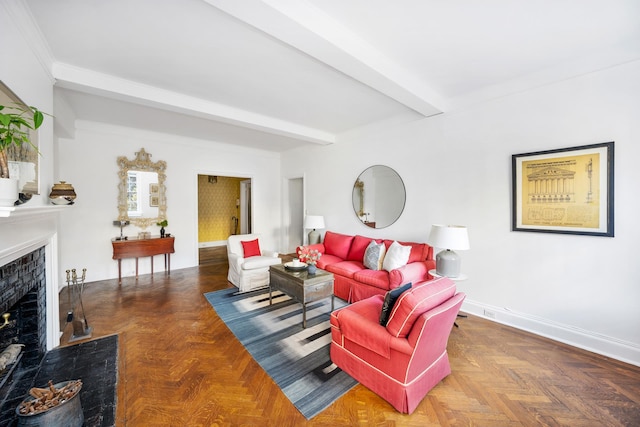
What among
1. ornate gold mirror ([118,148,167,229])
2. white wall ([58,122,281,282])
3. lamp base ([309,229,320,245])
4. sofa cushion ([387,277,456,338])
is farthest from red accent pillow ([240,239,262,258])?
sofa cushion ([387,277,456,338])

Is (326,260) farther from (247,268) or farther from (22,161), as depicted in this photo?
(22,161)

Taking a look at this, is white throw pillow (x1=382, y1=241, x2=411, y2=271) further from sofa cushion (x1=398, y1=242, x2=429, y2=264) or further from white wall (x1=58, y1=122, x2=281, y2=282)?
white wall (x1=58, y1=122, x2=281, y2=282)

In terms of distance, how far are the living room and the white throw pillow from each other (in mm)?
626

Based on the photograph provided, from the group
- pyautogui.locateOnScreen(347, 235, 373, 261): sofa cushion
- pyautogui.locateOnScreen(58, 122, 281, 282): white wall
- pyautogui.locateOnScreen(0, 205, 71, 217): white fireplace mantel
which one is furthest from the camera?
pyautogui.locateOnScreen(58, 122, 281, 282): white wall

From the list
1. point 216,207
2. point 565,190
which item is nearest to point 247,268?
point 565,190

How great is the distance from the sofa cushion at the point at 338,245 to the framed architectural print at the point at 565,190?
2.29 meters

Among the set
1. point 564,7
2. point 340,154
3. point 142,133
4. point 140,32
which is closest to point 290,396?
point 140,32

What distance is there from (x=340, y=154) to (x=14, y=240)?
4.40 metres

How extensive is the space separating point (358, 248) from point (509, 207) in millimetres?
2061

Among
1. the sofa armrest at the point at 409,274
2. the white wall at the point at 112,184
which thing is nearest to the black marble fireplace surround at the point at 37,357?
the white wall at the point at 112,184

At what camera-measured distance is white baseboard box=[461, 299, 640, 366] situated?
7.54 ft

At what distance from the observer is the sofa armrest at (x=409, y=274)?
117 inches

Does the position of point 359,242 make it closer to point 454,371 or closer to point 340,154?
point 340,154

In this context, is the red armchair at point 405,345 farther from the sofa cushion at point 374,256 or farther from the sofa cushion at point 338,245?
the sofa cushion at point 338,245
